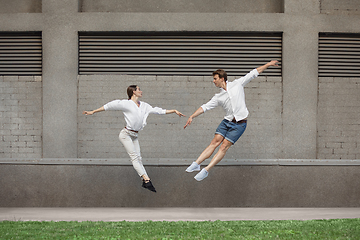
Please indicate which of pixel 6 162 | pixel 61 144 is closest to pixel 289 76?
pixel 61 144

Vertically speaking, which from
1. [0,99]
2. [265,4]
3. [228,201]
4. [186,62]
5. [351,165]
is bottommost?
[228,201]

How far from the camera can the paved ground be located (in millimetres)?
8844

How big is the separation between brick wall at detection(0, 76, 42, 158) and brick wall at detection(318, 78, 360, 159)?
7448mm

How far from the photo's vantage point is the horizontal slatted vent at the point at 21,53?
11398mm

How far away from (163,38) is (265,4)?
2908mm

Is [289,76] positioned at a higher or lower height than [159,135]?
higher

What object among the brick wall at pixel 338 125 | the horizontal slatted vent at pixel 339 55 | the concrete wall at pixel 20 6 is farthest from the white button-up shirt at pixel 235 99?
the concrete wall at pixel 20 6

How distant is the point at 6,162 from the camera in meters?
10.6

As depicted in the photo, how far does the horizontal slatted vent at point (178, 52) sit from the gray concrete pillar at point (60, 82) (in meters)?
0.37

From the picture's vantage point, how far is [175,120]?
36.7 ft

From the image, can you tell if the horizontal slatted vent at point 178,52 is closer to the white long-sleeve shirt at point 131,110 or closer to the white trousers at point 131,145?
the white long-sleeve shirt at point 131,110

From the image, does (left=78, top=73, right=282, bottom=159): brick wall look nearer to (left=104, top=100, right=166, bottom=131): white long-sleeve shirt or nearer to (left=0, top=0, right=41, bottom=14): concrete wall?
(left=104, top=100, right=166, bottom=131): white long-sleeve shirt

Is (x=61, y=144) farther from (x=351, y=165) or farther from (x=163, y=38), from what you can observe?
(x=351, y=165)

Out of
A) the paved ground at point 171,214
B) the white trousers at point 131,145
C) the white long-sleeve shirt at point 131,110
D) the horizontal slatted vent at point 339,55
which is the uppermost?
the horizontal slatted vent at point 339,55
